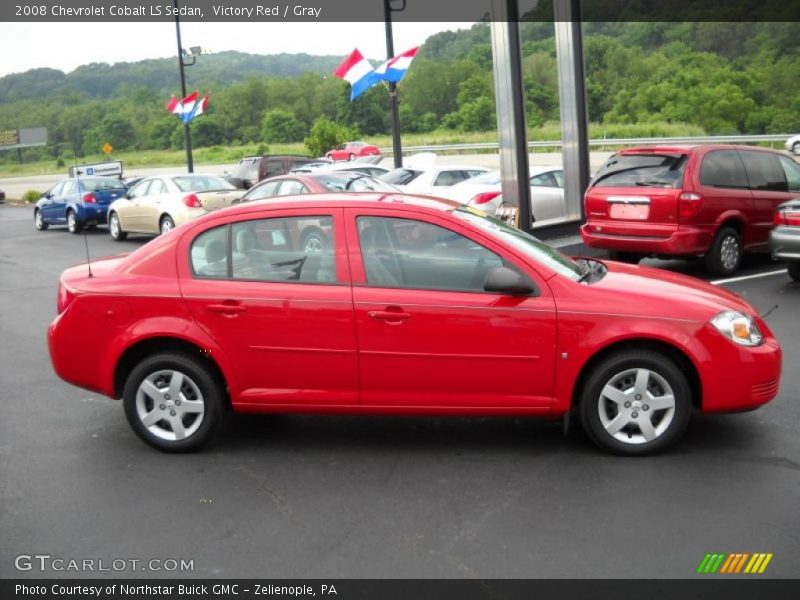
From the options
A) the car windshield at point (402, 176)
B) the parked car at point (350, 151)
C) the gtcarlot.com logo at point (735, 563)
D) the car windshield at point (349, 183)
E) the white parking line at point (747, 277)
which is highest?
the parked car at point (350, 151)

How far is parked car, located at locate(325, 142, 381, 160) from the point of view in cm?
4256

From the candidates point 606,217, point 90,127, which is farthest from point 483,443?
point 90,127

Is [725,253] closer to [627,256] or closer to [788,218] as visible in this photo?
[788,218]

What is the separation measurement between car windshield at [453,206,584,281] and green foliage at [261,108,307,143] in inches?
3276

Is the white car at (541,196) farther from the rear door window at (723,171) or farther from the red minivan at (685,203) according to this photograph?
the rear door window at (723,171)

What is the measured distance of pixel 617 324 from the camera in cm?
536

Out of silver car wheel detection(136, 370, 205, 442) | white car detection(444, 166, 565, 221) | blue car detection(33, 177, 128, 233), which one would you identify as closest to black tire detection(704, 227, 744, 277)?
white car detection(444, 166, 565, 221)

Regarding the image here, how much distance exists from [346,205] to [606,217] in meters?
6.70

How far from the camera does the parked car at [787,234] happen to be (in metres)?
10.5

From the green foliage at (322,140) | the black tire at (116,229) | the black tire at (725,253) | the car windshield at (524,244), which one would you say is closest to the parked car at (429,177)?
the black tire at (116,229)

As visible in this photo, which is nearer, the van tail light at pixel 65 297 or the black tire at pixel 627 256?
the van tail light at pixel 65 297

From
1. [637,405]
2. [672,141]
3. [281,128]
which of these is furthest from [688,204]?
[281,128]

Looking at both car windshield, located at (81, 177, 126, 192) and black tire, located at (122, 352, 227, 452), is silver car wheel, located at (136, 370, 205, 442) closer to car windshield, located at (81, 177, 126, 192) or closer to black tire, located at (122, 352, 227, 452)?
black tire, located at (122, 352, 227, 452)

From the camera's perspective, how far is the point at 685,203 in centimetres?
1113
